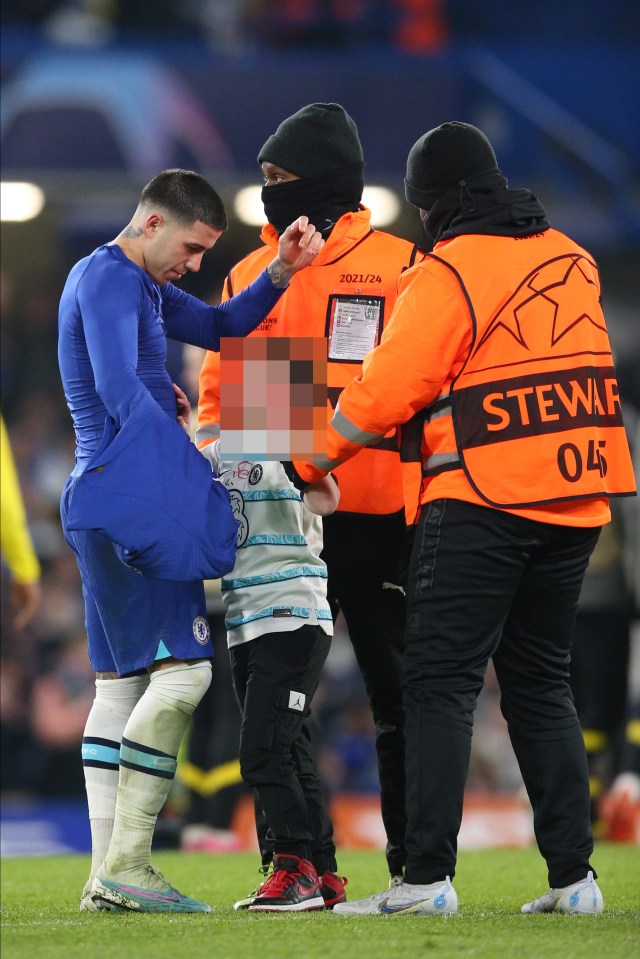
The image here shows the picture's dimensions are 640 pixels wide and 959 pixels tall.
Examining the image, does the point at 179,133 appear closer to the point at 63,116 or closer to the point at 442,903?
the point at 63,116

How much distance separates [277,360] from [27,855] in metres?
3.42

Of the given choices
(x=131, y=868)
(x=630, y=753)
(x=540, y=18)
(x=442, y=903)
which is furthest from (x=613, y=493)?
(x=540, y=18)

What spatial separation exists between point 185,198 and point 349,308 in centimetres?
52

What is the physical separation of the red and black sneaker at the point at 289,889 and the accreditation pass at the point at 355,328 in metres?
1.25

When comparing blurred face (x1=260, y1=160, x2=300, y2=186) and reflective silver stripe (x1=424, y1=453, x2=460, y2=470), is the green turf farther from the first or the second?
blurred face (x1=260, y1=160, x2=300, y2=186)

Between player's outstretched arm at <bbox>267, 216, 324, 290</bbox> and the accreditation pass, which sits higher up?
player's outstretched arm at <bbox>267, 216, 324, 290</bbox>

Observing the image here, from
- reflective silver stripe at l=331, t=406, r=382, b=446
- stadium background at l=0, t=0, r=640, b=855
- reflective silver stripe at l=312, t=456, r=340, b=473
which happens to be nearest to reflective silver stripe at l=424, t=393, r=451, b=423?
reflective silver stripe at l=331, t=406, r=382, b=446

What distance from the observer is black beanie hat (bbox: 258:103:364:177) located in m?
3.73

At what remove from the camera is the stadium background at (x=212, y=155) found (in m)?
8.19

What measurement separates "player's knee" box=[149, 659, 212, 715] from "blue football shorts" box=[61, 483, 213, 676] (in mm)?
34

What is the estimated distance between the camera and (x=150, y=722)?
11.1 feet

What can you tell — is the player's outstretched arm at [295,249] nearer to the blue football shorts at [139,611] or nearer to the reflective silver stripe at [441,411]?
the reflective silver stripe at [441,411]

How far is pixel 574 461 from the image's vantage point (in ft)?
10.6

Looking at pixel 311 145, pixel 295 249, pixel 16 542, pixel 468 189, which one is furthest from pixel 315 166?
pixel 16 542
